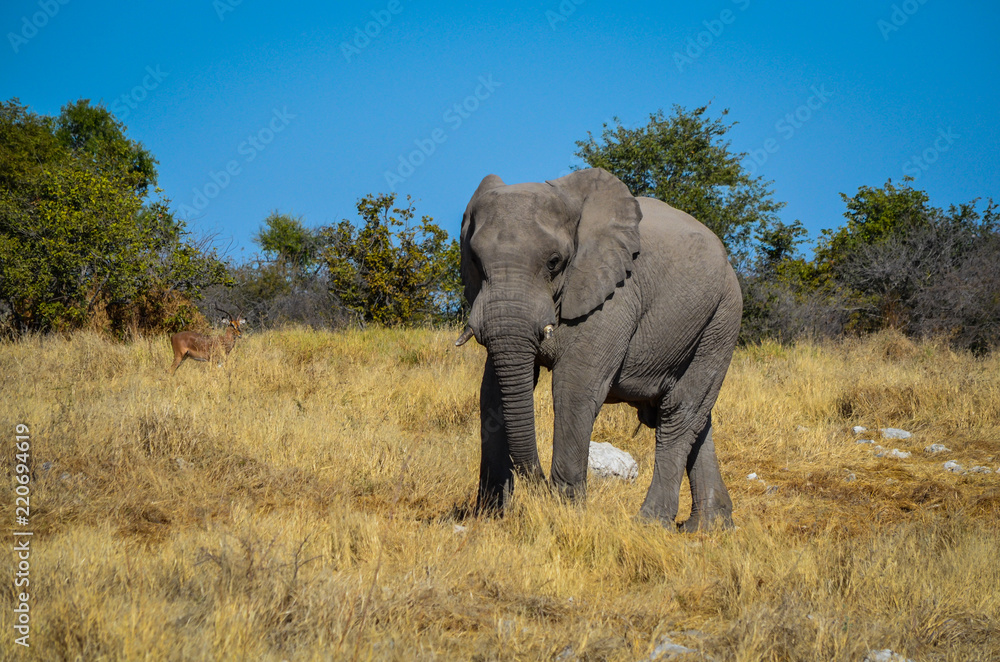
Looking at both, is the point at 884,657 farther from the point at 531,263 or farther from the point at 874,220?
the point at 874,220

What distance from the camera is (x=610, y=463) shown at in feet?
24.7

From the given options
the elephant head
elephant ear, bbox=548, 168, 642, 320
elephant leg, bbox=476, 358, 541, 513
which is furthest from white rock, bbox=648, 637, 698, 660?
elephant ear, bbox=548, 168, 642, 320

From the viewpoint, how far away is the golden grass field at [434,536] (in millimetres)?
3381

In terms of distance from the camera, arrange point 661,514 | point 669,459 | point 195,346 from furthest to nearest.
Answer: point 195,346, point 669,459, point 661,514

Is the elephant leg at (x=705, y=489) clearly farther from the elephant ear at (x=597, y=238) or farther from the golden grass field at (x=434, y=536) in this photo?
the elephant ear at (x=597, y=238)

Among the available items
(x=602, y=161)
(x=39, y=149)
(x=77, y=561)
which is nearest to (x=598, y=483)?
(x=77, y=561)

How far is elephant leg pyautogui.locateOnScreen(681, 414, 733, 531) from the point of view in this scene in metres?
5.96

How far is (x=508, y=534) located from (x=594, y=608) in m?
1.14

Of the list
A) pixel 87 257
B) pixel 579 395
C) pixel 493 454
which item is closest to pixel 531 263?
pixel 579 395

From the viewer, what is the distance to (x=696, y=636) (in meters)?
3.59

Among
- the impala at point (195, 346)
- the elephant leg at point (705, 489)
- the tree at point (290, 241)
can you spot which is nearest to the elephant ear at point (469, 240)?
the elephant leg at point (705, 489)

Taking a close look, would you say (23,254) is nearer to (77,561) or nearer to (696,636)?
(77,561)

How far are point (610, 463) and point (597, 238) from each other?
3.12m

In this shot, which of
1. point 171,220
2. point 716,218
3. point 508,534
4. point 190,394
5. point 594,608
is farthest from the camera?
point 716,218
